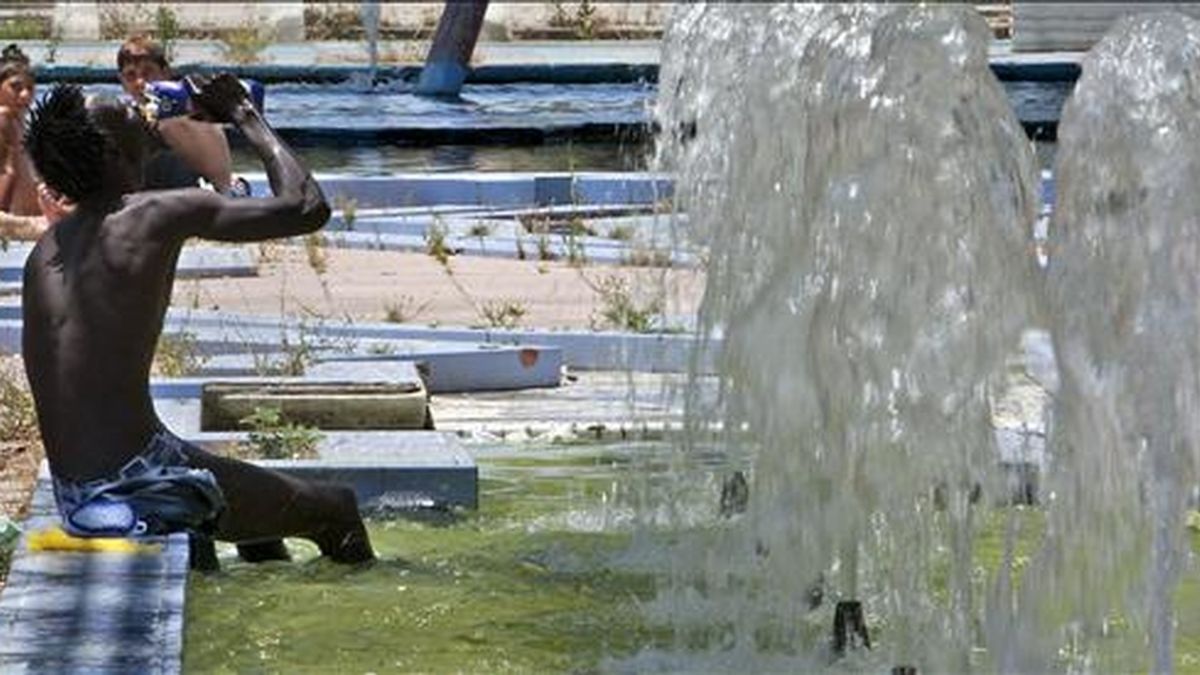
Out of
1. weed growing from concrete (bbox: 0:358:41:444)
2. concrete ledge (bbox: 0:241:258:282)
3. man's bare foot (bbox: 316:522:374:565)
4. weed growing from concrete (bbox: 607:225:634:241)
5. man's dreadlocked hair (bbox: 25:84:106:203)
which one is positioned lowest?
man's bare foot (bbox: 316:522:374:565)

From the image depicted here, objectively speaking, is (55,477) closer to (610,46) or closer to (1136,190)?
(1136,190)

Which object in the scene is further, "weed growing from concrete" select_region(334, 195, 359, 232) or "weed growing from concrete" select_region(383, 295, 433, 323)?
"weed growing from concrete" select_region(334, 195, 359, 232)

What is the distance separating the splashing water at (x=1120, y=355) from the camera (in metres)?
5.96

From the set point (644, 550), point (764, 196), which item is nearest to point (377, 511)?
point (644, 550)

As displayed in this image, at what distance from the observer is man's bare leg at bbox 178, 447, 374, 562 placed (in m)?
7.21

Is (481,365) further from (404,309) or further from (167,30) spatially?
(167,30)

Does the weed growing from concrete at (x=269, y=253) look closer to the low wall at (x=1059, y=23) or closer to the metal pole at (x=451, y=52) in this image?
the metal pole at (x=451, y=52)

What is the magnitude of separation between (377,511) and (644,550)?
62 centimetres

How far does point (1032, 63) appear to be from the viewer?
2569 centimetres

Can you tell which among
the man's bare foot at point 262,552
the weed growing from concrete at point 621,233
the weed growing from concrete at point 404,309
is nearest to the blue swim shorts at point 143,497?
the man's bare foot at point 262,552

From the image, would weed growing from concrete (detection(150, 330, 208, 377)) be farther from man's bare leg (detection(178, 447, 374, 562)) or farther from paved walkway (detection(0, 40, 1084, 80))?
paved walkway (detection(0, 40, 1084, 80))

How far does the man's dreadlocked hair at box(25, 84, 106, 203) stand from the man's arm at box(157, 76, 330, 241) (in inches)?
5.9

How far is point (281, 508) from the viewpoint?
7.34 metres

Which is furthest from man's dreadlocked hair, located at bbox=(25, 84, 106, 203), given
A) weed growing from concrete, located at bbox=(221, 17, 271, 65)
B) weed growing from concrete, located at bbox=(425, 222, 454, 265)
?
weed growing from concrete, located at bbox=(221, 17, 271, 65)
